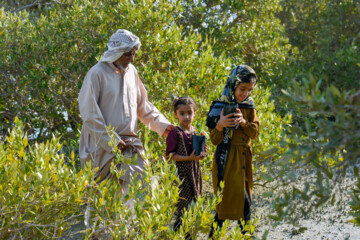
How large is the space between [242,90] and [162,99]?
240 cm

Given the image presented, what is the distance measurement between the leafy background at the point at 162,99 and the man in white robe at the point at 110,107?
38 centimetres

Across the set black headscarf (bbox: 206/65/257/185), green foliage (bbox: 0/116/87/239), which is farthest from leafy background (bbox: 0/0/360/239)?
black headscarf (bbox: 206/65/257/185)

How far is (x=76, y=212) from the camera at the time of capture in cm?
335

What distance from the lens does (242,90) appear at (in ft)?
14.0

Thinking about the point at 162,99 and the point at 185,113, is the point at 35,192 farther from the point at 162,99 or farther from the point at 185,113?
the point at 162,99

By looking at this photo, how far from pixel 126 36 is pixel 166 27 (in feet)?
9.90

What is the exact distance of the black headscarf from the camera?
4219mm

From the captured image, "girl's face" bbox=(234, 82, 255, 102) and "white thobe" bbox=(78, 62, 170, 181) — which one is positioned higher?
"girl's face" bbox=(234, 82, 255, 102)

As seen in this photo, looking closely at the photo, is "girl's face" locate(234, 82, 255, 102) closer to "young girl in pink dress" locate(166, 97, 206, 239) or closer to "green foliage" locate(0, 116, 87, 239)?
"young girl in pink dress" locate(166, 97, 206, 239)

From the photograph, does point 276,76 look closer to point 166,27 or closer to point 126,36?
point 166,27

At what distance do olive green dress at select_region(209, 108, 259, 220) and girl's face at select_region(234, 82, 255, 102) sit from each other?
149 mm

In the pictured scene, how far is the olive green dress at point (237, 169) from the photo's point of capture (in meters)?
4.31

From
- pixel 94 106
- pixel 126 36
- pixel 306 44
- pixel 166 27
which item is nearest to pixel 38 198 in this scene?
pixel 94 106

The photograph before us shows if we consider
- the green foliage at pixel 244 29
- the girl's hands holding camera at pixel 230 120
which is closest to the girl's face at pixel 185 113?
the girl's hands holding camera at pixel 230 120
